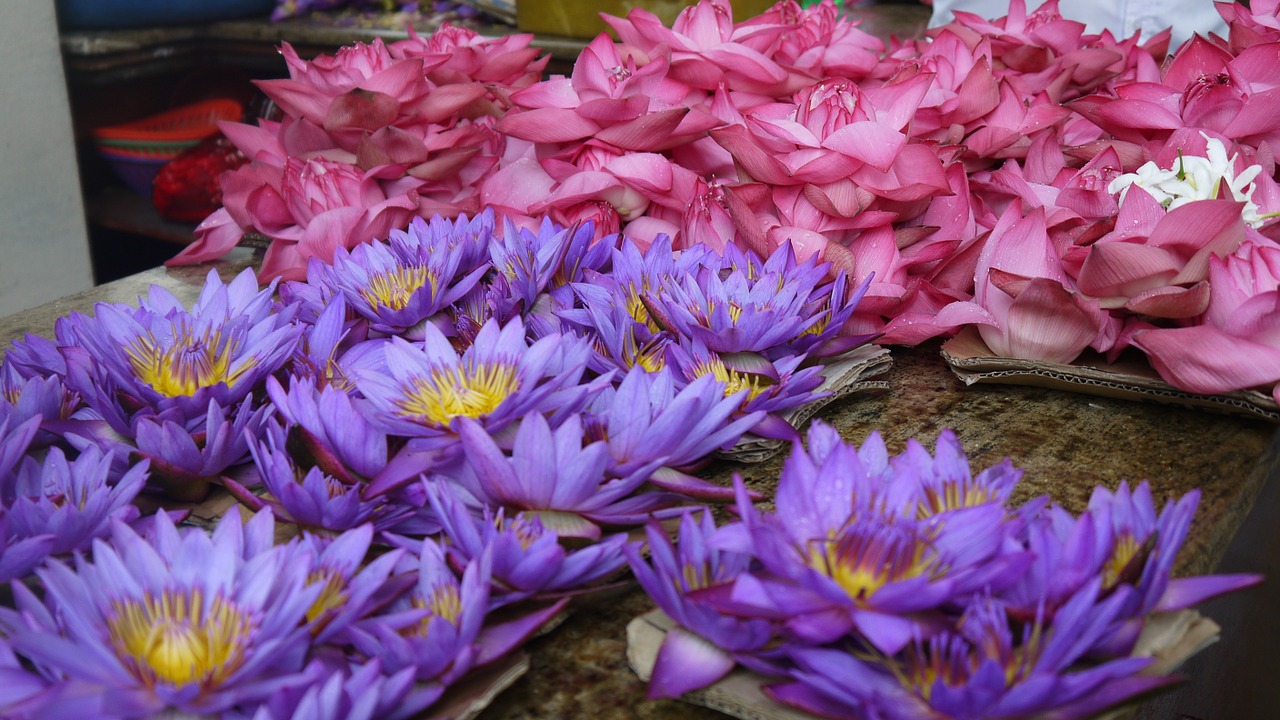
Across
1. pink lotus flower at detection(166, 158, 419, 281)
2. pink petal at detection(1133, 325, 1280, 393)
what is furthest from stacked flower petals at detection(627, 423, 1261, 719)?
pink lotus flower at detection(166, 158, 419, 281)

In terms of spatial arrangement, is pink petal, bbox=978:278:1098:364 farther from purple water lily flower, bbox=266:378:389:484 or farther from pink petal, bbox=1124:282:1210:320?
purple water lily flower, bbox=266:378:389:484

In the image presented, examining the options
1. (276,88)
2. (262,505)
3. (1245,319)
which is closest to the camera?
(262,505)

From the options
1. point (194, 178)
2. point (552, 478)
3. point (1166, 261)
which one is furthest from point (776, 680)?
point (194, 178)

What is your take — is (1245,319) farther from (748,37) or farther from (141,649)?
(141,649)

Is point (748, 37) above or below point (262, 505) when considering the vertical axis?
above

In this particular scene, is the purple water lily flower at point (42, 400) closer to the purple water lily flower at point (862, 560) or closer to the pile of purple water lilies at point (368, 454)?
the pile of purple water lilies at point (368, 454)

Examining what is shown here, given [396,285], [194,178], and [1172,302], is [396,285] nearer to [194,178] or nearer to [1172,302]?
[1172,302]

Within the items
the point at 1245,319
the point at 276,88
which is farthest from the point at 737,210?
the point at 276,88
